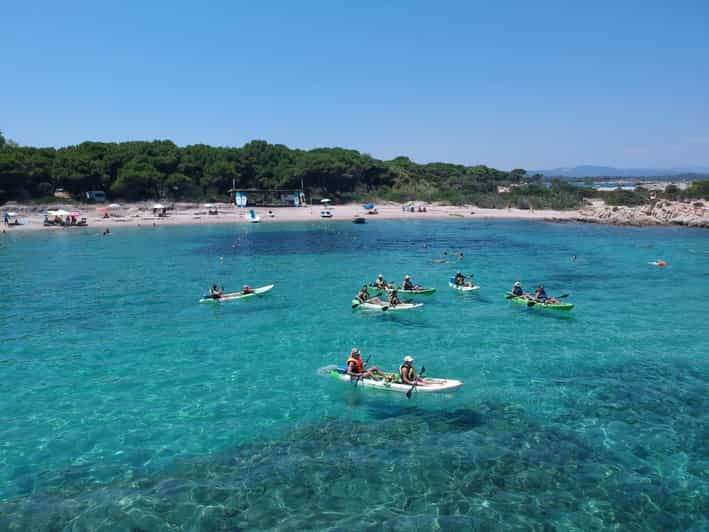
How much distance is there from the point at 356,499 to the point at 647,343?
18295mm

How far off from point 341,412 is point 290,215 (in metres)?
73.5

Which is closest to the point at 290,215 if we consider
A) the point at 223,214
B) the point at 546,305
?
the point at 223,214

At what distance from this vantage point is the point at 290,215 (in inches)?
3551

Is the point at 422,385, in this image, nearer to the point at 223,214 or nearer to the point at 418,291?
the point at 418,291

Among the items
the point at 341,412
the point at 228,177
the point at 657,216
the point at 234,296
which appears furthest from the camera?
the point at 228,177

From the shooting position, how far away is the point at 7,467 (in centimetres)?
1541

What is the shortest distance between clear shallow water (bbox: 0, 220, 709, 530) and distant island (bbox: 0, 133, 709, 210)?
174ft

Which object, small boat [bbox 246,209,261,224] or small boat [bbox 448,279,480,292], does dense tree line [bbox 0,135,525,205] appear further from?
small boat [bbox 448,279,480,292]

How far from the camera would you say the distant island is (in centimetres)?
8669

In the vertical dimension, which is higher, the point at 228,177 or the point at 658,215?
the point at 228,177

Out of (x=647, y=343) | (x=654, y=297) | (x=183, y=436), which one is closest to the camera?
(x=183, y=436)

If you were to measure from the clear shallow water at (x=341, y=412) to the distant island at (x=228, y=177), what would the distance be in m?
53.1

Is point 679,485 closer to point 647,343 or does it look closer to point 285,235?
point 647,343

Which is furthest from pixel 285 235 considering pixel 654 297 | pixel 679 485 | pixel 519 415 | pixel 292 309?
pixel 679 485
